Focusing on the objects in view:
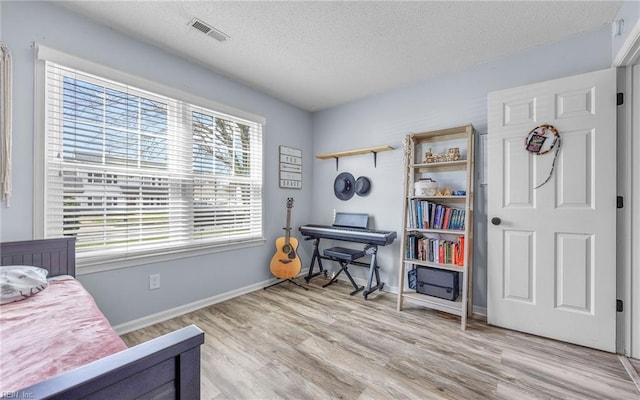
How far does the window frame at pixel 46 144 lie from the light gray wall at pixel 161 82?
0.11 ft

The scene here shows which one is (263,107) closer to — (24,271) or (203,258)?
(203,258)

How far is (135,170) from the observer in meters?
2.23

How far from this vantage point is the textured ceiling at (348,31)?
6.09ft

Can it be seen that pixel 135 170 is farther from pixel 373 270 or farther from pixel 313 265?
pixel 373 270

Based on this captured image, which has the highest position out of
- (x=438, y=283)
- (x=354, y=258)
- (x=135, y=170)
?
(x=135, y=170)

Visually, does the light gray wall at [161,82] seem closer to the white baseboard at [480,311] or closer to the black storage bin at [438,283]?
the black storage bin at [438,283]

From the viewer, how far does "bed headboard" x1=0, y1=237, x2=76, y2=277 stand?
63.8 inches

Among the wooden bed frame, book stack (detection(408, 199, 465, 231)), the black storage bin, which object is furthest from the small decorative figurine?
the wooden bed frame

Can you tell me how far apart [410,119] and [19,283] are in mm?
3418

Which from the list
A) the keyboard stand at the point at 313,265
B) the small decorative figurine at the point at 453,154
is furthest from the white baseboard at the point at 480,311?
the keyboard stand at the point at 313,265

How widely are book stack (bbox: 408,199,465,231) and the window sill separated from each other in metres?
2.01

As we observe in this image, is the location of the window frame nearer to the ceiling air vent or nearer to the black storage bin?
the ceiling air vent

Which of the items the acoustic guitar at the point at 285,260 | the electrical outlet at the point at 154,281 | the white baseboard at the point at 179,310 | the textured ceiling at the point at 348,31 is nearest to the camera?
the textured ceiling at the point at 348,31

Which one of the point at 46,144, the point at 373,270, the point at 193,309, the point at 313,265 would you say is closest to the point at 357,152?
the point at 373,270
